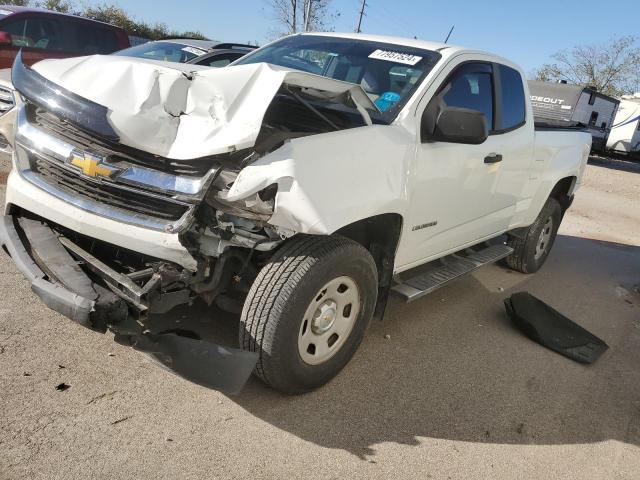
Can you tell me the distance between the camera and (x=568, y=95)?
20.6 metres

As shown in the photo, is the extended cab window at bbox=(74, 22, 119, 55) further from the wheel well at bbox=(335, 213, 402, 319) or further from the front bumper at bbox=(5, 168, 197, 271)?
the wheel well at bbox=(335, 213, 402, 319)

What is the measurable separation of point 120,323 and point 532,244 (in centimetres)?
453

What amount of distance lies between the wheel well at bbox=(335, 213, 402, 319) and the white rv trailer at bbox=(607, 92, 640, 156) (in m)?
27.4

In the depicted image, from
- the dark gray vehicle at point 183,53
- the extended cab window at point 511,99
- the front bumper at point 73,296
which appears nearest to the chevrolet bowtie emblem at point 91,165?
the front bumper at point 73,296

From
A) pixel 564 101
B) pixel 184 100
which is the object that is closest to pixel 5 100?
pixel 184 100

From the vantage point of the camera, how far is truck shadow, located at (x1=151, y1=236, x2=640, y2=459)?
296 centimetres

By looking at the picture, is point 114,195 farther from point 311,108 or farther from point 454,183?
point 454,183

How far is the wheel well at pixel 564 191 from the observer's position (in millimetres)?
5887

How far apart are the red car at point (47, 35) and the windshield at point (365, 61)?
5839 mm

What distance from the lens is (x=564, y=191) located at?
609 centimetres

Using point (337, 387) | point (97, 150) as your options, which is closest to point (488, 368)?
point (337, 387)

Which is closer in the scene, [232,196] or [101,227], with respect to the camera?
[232,196]

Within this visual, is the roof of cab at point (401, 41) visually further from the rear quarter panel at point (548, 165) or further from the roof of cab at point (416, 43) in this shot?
the rear quarter panel at point (548, 165)

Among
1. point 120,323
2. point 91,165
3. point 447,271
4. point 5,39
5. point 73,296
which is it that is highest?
point 5,39
